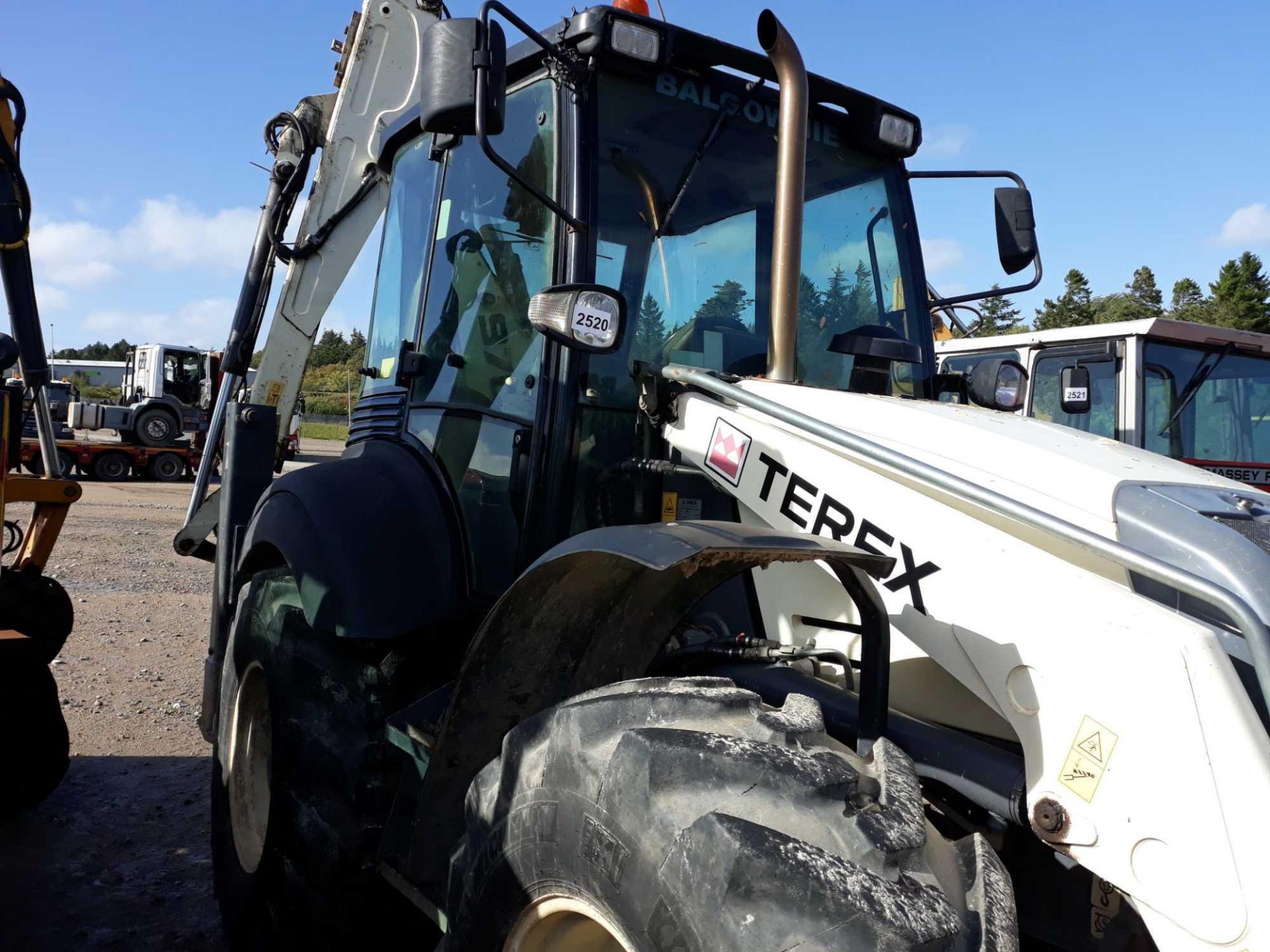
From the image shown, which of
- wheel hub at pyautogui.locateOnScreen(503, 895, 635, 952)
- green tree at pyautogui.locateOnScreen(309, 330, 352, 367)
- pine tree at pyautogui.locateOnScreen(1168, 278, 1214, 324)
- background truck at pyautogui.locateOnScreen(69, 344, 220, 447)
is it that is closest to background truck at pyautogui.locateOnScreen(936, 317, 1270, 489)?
wheel hub at pyautogui.locateOnScreen(503, 895, 635, 952)

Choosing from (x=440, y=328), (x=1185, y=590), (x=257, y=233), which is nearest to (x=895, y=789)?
(x=1185, y=590)

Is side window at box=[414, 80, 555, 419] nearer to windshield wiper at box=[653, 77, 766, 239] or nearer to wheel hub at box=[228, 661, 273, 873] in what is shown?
windshield wiper at box=[653, 77, 766, 239]

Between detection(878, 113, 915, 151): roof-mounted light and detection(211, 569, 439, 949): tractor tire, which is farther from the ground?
detection(878, 113, 915, 151): roof-mounted light

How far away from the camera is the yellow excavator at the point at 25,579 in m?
4.25

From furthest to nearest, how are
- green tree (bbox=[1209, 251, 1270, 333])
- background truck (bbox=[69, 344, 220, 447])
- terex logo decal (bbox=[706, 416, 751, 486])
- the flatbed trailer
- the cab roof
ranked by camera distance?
green tree (bbox=[1209, 251, 1270, 333]) < background truck (bbox=[69, 344, 220, 447]) < the flatbed trailer < the cab roof < terex logo decal (bbox=[706, 416, 751, 486])

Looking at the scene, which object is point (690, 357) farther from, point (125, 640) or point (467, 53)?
point (125, 640)

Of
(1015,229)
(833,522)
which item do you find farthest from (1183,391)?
(833,522)

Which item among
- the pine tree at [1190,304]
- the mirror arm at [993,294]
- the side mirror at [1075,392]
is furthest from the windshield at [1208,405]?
the pine tree at [1190,304]

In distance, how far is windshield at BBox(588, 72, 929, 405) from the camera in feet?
9.03

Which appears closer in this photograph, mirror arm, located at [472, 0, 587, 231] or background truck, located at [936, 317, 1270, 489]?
mirror arm, located at [472, 0, 587, 231]

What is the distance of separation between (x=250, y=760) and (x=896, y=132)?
2939 millimetres

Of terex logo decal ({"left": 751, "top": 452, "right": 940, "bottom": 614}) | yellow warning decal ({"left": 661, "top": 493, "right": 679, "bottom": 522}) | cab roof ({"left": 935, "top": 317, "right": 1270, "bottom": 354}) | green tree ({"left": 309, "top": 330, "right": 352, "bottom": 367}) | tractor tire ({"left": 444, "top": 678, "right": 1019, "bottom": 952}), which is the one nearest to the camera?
tractor tire ({"left": 444, "top": 678, "right": 1019, "bottom": 952})

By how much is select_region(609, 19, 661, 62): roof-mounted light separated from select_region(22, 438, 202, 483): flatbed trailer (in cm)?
1926

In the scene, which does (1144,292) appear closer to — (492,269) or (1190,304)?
(1190,304)
